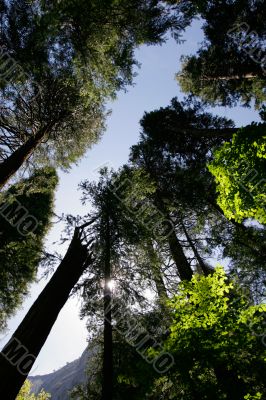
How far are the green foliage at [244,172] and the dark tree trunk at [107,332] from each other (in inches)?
167

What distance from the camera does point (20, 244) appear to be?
12719 millimetres

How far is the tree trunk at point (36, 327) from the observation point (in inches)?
123

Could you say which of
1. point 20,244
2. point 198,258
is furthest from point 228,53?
point 20,244

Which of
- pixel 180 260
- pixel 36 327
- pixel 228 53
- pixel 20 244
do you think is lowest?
pixel 36 327

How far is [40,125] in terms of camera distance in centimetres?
1266

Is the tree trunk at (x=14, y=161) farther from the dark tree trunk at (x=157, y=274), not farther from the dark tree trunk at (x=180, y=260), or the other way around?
the dark tree trunk at (x=180, y=260)

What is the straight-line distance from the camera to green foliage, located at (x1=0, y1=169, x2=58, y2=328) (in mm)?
12328

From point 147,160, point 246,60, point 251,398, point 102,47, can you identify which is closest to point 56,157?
point 147,160

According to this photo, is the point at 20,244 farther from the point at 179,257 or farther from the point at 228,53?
the point at 228,53

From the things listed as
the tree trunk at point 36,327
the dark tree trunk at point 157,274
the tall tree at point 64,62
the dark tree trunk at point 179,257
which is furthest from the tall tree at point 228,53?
the tree trunk at point 36,327

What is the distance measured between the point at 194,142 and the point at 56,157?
6.57 meters

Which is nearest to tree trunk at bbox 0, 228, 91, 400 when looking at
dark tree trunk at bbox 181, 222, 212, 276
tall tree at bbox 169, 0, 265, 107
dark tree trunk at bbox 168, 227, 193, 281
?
dark tree trunk at bbox 168, 227, 193, 281

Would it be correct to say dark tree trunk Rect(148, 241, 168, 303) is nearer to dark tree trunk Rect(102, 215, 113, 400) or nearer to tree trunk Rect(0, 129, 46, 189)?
dark tree trunk Rect(102, 215, 113, 400)

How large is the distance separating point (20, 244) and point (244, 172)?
30.5 ft
